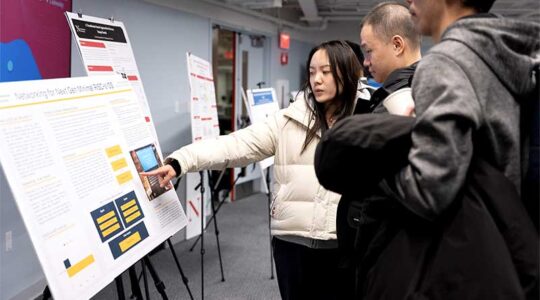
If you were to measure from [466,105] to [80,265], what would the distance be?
104cm

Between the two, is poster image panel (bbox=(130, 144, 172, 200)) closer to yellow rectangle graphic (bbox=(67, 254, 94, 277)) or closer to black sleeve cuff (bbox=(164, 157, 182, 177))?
black sleeve cuff (bbox=(164, 157, 182, 177))

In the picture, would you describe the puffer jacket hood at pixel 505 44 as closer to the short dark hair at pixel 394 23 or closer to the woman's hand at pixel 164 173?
the short dark hair at pixel 394 23

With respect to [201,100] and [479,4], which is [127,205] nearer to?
[479,4]

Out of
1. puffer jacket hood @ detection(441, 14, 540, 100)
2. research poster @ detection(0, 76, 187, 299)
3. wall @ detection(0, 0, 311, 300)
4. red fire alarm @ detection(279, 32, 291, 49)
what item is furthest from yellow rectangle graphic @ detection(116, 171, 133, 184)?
red fire alarm @ detection(279, 32, 291, 49)

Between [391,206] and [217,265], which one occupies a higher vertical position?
[391,206]

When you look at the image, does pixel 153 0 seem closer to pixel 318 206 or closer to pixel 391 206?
pixel 318 206

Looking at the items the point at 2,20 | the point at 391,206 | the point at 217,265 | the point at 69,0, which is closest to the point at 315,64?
the point at 391,206

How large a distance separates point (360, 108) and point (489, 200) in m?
0.82

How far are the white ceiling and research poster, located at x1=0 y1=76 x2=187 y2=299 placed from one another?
397 cm

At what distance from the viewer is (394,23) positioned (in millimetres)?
1429

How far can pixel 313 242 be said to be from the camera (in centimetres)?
171

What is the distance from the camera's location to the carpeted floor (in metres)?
3.21

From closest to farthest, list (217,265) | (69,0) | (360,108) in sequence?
1. (360,108)
2. (69,0)
3. (217,265)

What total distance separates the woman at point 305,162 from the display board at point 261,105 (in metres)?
Answer: 2.15
